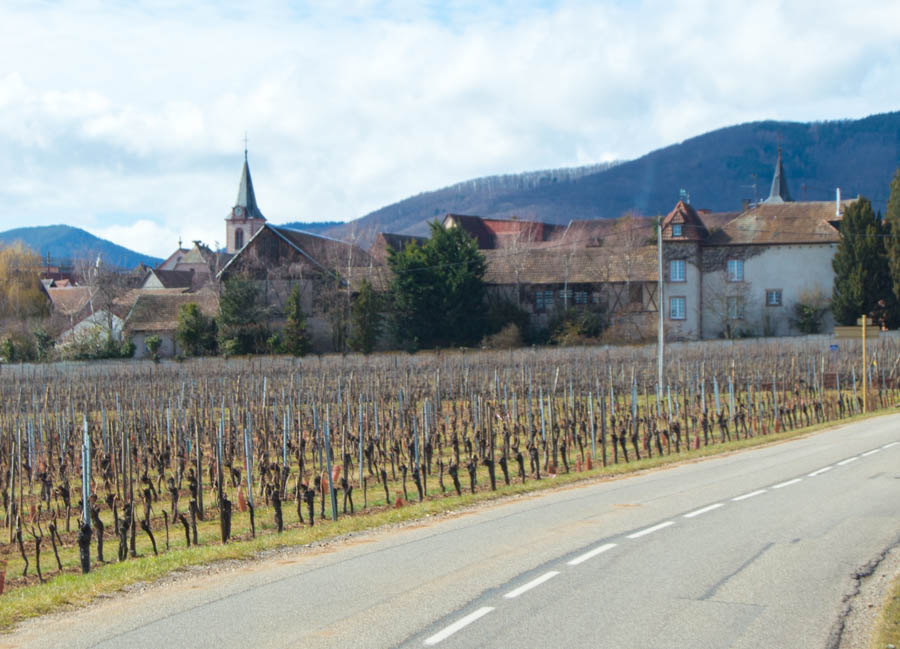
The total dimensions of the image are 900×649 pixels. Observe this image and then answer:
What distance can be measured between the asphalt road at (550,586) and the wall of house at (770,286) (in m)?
47.4

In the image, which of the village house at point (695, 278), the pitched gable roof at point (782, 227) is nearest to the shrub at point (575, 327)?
the village house at point (695, 278)

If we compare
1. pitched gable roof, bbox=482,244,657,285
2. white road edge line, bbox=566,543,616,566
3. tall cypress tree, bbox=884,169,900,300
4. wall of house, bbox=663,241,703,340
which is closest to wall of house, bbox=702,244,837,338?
wall of house, bbox=663,241,703,340

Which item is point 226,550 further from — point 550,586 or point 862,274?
point 862,274

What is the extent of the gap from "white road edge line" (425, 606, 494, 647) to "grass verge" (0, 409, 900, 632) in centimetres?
297

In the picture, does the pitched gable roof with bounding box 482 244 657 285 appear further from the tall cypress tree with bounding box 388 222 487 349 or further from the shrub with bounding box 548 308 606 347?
the tall cypress tree with bounding box 388 222 487 349

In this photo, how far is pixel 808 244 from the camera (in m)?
59.9

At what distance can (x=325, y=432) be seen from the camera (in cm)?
1642

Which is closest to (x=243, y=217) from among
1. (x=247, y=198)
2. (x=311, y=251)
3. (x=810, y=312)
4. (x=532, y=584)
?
(x=247, y=198)

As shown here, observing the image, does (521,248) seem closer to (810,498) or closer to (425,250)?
(425,250)

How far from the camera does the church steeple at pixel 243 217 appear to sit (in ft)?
402

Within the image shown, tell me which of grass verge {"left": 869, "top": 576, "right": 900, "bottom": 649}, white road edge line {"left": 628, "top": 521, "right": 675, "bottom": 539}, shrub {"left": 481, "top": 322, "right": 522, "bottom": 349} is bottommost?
white road edge line {"left": 628, "top": 521, "right": 675, "bottom": 539}

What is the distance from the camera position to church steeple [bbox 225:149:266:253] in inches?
4825

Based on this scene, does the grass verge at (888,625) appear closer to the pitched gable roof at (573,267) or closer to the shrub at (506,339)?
the shrub at (506,339)

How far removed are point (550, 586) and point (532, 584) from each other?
6.9 inches
